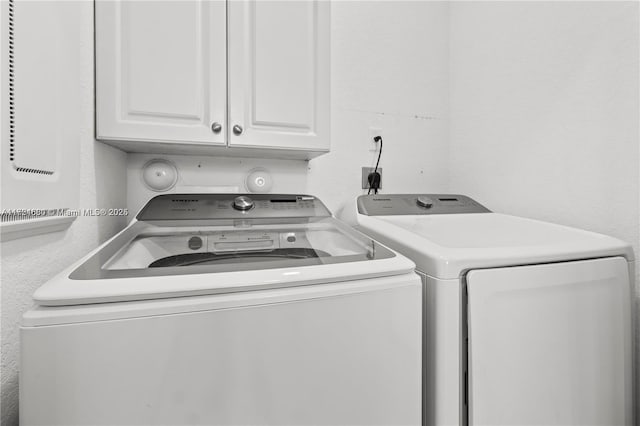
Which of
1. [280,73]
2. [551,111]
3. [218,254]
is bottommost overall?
[218,254]

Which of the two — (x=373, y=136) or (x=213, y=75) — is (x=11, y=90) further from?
(x=373, y=136)

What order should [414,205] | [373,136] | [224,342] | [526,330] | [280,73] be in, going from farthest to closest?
[373,136]
[414,205]
[280,73]
[526,330]
[224,342]

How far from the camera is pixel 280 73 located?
3.88ft

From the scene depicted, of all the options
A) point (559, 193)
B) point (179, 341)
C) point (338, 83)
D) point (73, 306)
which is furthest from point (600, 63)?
point (73, 306)

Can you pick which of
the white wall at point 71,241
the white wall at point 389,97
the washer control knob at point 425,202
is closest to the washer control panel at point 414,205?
the washer control knob at point 425,202

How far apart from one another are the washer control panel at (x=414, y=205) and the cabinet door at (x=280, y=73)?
12.7 inches

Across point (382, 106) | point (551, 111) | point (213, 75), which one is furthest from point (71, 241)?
point (551, 111)

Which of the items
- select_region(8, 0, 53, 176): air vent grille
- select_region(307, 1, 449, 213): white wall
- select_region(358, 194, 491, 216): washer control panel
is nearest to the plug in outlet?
select_region(307, 1, 449, 213): white wall

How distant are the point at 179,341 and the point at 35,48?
0.71m

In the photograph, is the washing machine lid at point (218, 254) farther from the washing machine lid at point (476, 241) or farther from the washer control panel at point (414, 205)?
the washer control panel at point (414, 205)

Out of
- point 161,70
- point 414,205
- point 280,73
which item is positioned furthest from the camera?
point 414,205

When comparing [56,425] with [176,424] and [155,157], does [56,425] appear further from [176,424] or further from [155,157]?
[155,157]

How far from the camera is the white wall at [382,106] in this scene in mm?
1609

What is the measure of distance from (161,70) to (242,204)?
56 cm
